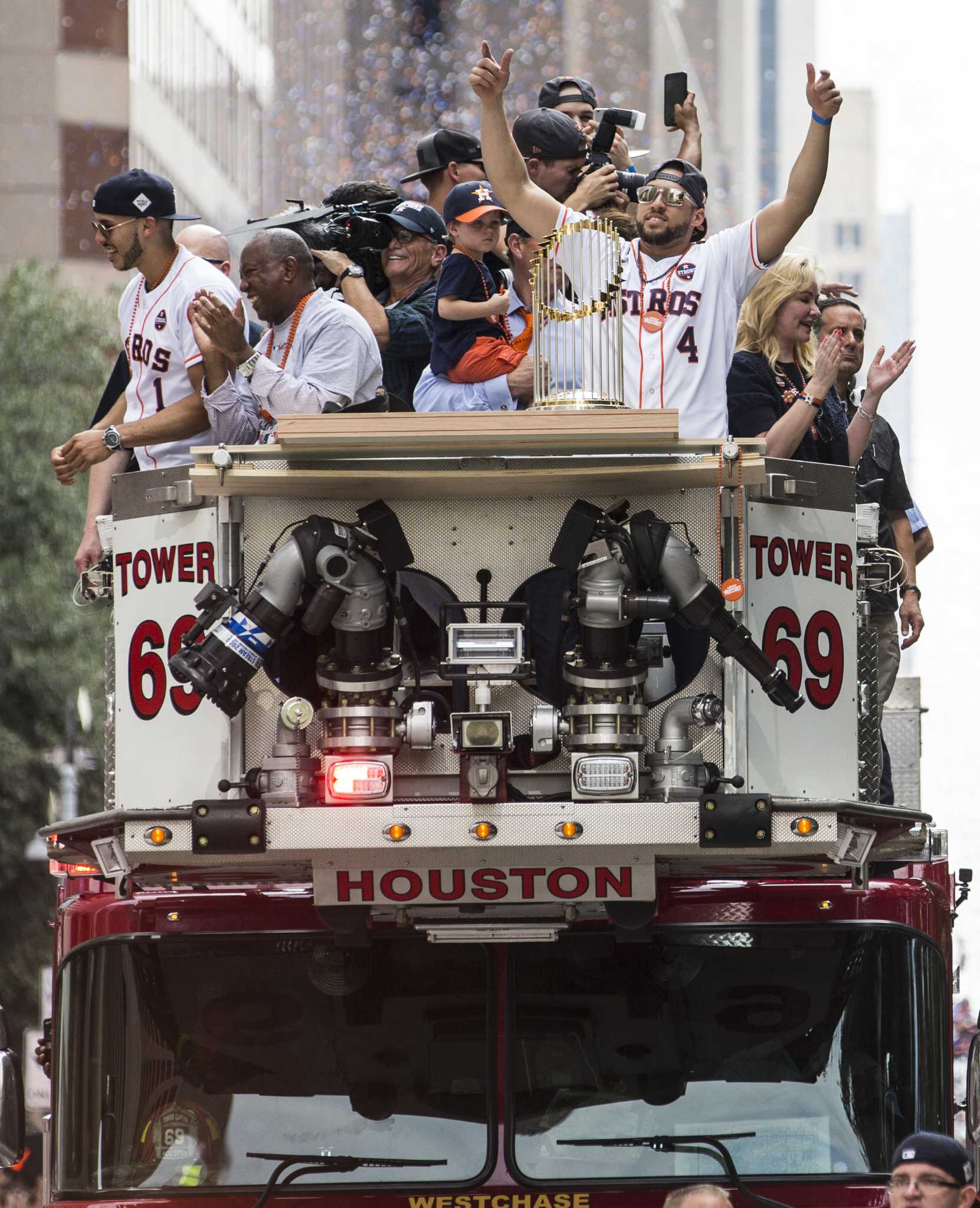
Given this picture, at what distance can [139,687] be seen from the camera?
6.73 meters

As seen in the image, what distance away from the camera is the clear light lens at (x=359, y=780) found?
6113mm

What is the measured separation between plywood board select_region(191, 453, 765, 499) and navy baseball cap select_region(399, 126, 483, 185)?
3.61m

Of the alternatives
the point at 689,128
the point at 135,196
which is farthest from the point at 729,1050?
the point at 689,128

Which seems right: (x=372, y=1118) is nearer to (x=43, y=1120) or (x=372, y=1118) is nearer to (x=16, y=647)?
(x=43, y=1120)

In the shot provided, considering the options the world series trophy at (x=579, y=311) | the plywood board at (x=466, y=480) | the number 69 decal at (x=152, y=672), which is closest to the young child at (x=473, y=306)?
the world series trophy at (x=579, y=311)

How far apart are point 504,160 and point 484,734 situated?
7.37ft

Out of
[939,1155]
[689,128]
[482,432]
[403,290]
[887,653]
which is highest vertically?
[689,128]

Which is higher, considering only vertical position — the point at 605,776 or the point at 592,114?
the point at 592,114

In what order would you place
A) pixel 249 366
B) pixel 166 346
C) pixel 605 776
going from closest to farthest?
pixel 605 776 → pixel 249 366 → pixel 166 346

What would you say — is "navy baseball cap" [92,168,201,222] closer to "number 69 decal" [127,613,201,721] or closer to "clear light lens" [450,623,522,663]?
"number 69 decal" [127,613,201,721]

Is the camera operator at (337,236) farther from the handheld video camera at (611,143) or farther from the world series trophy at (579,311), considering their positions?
the world series trophy at (579,311)

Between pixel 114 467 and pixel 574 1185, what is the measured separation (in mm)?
3186

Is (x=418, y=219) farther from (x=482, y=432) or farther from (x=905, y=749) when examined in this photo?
(x=482, y=432)

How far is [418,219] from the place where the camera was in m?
9.55
